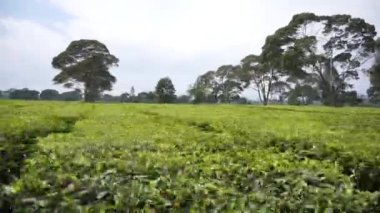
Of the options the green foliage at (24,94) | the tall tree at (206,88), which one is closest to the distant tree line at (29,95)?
the green foliage at (24,94)

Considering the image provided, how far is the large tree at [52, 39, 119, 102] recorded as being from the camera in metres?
56.1

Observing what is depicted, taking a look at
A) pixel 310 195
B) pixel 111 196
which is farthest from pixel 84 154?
pixel 310 195

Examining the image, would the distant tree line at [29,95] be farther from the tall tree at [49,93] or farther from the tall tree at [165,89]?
the tall tree at [165,89]

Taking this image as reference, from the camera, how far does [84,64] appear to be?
55.9 meters

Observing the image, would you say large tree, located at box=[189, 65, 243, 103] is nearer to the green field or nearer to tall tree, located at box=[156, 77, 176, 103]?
tall tree, located at box=[156, 77, 176, 103]

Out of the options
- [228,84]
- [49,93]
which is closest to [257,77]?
[228,84]

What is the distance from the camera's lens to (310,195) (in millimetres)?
3906

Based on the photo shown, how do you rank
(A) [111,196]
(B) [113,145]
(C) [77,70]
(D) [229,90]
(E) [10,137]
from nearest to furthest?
(A) [111,196], (B) [113,145], (E) [10,137], (C) [77,70], (D) [229,90]

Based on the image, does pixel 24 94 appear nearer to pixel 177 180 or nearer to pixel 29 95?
pixel 29 95

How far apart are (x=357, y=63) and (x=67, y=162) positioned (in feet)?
144

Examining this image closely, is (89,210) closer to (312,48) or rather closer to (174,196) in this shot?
(174,196)

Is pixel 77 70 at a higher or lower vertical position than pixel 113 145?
higher

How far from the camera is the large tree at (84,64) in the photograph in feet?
184

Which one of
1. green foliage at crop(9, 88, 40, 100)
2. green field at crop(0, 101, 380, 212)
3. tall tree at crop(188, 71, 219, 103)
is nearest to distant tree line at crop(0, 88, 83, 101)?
green foliage at crop(9, 88, 40, 100)
